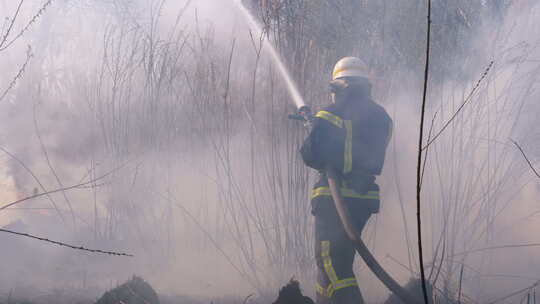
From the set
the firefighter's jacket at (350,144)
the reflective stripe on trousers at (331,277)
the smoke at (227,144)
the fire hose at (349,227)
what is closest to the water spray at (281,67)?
the smoke at (227,144)

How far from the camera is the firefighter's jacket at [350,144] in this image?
3848mm

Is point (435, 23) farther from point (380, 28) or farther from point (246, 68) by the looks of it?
point (246, 68)

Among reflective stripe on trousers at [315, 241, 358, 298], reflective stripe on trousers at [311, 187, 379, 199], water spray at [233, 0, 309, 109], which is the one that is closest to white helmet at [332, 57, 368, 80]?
reflective stripe on trousers at [311, 187, 379, 199]

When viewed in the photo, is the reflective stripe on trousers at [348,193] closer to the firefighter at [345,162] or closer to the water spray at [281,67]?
the firefighter at [345,162]

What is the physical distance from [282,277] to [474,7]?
153 inches

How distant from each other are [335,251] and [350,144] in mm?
890

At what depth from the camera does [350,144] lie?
3924 mm

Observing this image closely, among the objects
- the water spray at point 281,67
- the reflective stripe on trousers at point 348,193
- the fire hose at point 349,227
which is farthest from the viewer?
the water spray at point 281,67

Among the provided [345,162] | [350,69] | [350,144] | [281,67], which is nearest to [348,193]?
[345,162]

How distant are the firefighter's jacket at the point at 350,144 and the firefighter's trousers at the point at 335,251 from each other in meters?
0.10

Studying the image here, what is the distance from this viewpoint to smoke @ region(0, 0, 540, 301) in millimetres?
5555

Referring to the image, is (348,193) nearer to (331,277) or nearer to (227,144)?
(331,277)

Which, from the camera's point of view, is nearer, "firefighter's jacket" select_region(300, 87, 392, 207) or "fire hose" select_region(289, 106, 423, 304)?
"fire hose" select_region(289, 106, 423, 304)

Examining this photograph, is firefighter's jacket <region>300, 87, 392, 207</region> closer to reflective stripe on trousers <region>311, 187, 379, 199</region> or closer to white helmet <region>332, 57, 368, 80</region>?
reflective stripe on trousers <region>311, 187, 379, 199</region>
